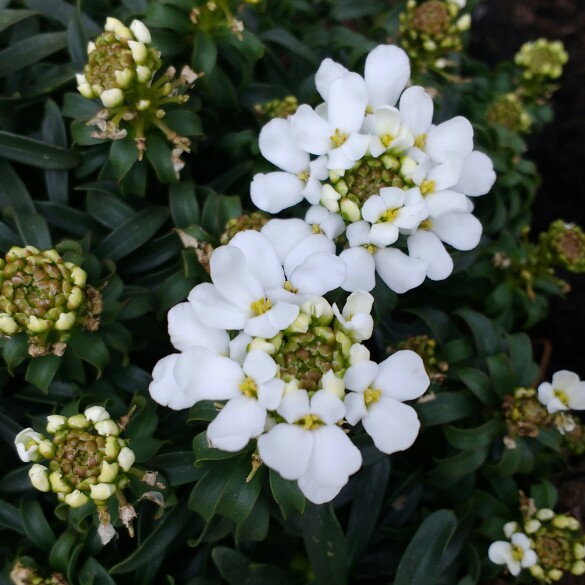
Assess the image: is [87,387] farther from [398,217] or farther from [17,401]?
[398,217]

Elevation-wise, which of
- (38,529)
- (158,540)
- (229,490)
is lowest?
(38,529)

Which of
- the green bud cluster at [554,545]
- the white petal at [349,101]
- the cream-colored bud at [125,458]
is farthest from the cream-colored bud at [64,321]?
the green bud cluster at [554,545]

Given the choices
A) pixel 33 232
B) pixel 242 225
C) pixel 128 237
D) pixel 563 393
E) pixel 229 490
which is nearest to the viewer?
pixel 229 490

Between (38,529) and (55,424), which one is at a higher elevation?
(55,424)

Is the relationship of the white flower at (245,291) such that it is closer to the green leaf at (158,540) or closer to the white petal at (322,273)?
the white petal at (322,273)

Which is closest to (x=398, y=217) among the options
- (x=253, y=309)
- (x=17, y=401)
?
(x=253, y=309)

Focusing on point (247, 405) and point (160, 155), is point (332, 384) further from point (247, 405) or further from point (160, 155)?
point (160, 155)

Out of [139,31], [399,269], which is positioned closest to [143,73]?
[139,31]
